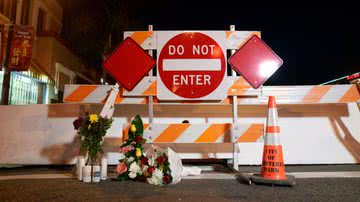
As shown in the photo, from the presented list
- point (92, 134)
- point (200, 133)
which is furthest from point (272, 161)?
point (92, 134)

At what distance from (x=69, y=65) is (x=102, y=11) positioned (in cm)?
420

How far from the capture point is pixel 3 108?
5.50 meters

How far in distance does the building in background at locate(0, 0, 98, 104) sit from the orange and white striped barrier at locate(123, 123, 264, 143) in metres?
12.2

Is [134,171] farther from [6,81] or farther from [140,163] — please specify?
[6,81]

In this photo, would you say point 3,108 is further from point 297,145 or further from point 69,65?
point 69,65

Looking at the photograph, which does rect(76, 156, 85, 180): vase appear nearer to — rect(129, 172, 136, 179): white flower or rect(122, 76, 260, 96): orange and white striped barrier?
rect(129, 172, 136, 179): white flower

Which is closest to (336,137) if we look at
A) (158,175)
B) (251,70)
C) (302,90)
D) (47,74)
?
(302,90)

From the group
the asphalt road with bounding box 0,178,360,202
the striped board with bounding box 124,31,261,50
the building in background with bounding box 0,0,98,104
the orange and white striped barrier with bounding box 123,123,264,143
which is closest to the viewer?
the asphalt road with bounding box 0,178,360,202

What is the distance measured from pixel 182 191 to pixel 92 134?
4.89ft

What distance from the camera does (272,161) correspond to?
385 centimetres

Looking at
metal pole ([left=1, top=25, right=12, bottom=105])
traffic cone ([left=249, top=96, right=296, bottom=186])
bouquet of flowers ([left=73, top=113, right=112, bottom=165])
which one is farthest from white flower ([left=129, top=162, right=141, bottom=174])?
metal pole ([left=1, top=25, right=12, bottom=105])

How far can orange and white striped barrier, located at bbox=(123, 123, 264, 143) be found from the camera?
442cm

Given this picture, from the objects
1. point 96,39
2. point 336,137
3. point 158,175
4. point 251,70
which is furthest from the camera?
point 96,39

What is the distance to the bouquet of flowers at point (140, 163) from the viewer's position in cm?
383
